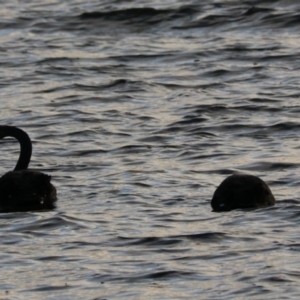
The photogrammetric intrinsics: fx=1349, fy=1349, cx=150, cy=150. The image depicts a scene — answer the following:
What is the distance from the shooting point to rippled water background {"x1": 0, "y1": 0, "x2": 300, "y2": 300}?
1152cm

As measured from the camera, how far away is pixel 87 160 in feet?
54.0

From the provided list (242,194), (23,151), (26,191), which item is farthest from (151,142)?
(242,194)

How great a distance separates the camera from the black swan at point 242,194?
1362 centimetres

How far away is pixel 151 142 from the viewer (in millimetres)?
17406

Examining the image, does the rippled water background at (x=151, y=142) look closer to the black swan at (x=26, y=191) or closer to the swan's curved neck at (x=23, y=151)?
the black swan at (x=26, y=191)

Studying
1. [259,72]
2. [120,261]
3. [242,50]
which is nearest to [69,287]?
[120,261]

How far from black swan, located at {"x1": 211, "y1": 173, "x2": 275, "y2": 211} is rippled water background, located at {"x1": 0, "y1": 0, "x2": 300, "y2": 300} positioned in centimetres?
17

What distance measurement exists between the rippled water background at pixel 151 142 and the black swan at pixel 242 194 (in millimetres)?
170

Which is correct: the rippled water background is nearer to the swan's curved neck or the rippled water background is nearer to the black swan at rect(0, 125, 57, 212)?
the black swan at rect(0, 125, 57, 212)

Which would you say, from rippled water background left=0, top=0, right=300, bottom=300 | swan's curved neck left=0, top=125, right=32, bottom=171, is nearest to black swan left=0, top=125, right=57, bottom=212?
rippled water background left=0, top=0, right=300, bottom=300

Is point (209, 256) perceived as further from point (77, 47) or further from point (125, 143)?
point (77, 47)

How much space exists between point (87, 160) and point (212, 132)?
2241 mm

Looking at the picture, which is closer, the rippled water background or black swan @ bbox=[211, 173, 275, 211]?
the rippled water background

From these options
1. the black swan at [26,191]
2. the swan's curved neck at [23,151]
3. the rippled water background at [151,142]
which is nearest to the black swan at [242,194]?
the rippled water background at [151,142]
